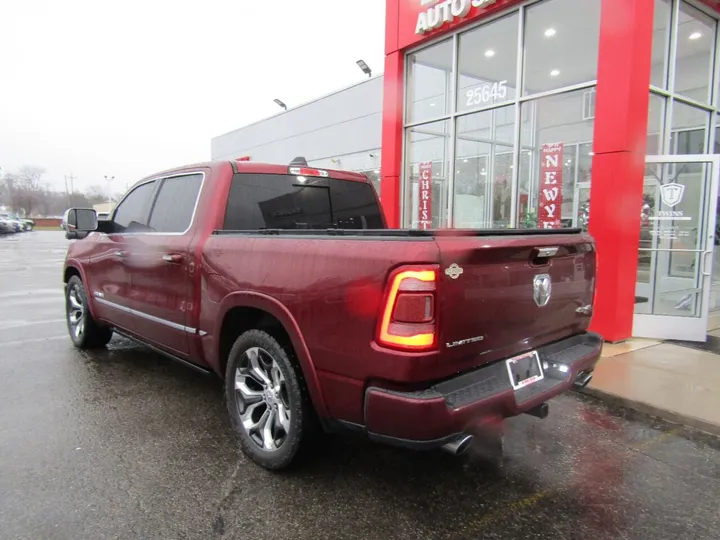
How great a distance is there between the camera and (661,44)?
660 cm

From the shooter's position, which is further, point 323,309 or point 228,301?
point 228,301

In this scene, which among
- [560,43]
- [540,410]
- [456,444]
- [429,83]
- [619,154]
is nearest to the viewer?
[456,444]

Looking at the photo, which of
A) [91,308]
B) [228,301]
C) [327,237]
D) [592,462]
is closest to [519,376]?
[592,462]

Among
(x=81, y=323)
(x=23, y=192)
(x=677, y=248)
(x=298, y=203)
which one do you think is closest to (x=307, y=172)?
(x=298, y=203)

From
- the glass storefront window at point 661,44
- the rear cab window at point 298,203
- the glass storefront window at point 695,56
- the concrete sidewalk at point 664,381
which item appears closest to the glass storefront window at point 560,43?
the glass storefront window at point 661,44

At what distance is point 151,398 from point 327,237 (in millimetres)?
2541

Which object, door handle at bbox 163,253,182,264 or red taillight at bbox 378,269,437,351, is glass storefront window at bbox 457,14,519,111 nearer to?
door handle at bbox 163,253,182,264

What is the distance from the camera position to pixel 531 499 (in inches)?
106

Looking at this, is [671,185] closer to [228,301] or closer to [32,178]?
[228,301]

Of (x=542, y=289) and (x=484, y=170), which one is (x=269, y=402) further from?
(x=484, y=170)

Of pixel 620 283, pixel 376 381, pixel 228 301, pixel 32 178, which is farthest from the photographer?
pixel 32 178

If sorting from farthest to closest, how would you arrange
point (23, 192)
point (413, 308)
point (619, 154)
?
1. point (23, 192)
2. point (619, 154)
3. point (413, 308)

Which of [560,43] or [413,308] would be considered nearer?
[413,308]

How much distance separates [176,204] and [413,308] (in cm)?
260
